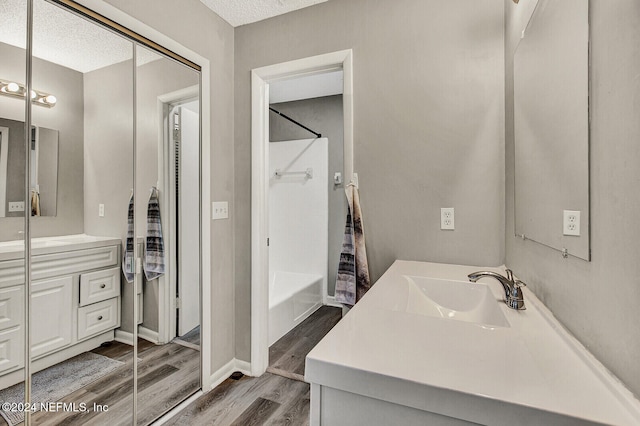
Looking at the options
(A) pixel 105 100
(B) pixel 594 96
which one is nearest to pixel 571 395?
(B) pixel 594 96

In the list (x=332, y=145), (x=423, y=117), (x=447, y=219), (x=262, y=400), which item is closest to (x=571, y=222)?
(x=447, y=219)

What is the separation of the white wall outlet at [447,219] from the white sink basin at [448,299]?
1.41 feet

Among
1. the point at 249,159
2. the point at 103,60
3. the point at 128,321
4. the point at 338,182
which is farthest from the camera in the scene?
the point at 338,182

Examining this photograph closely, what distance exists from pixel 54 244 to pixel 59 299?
241 millimetres

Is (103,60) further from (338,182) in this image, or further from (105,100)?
(338,182)

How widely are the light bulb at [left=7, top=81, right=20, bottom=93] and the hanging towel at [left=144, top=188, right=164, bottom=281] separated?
2.26 ft

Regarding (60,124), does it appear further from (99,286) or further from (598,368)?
(598,368)

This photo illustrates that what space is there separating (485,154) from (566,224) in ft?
2.88

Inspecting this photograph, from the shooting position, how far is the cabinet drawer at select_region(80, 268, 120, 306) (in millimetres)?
1414

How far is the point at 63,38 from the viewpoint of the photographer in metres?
1.31

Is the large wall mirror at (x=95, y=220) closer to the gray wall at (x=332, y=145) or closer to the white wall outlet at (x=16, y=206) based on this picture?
the white wall outlet at (x=16, y=206)

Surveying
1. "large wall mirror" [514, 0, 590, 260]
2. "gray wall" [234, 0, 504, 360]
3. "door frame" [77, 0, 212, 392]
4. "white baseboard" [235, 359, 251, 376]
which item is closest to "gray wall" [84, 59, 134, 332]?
"door frame" [77, 0, 212, 392]

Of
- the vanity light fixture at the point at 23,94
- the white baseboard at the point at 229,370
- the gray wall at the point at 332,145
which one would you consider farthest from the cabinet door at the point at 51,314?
the gray wall at the point at 332,145

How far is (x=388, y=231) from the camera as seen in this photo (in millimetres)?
1842
